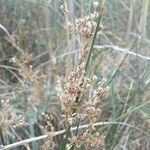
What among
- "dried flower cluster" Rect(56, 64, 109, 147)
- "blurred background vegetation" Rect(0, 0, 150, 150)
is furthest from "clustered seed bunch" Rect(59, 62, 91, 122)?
"blurred background vegetation" Rect(0, 0, 150, 150)

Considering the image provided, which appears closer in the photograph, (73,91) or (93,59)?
(73,91)

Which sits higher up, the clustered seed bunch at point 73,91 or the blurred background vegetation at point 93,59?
the clustered seed bunch at point 73,91

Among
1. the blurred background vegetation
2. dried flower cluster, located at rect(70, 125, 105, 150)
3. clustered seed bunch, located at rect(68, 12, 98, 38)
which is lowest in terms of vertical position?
the blurred background vegetation

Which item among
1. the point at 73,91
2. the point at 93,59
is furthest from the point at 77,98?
the point at 93,59

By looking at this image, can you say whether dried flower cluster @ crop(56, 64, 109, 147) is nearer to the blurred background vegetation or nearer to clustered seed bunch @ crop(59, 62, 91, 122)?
clustered seed bunch @ crop(59, 62, 91, 122)

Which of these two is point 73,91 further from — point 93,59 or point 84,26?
point 93,59

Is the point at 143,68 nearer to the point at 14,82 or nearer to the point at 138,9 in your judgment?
the point at 138,9

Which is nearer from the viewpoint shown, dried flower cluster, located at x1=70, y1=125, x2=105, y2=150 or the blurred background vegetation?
dried flower cluster, located at x1=70, y1=125, x2=105, y2=150

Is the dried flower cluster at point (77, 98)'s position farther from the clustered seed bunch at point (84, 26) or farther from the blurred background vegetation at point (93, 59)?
the blurred background vegetation at point (93, 59)

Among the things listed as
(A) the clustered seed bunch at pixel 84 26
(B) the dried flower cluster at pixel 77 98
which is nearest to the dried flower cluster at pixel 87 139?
(B) the dried flower cluster at pixel 77 98
